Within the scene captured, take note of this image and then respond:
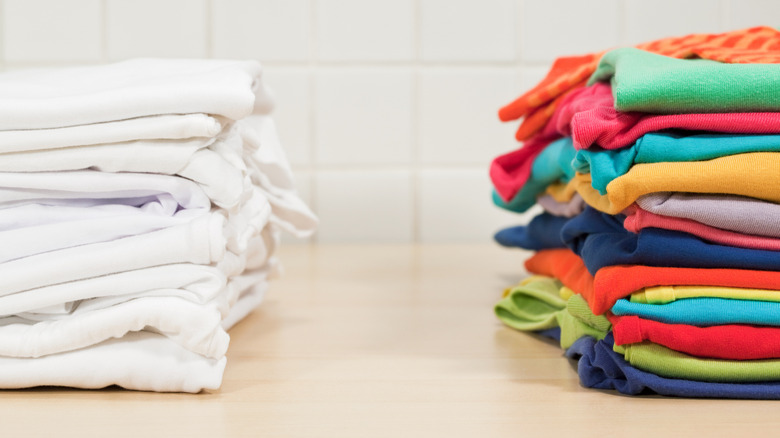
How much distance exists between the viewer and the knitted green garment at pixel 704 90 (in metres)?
0.49

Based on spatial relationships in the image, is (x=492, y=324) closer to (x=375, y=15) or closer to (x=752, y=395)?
(x=752, y=395)

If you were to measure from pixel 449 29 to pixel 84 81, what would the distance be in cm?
92

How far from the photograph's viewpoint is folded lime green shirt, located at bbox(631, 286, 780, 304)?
49cm

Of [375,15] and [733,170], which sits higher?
[375,15]

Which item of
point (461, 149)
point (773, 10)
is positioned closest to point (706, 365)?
point (461, 149)

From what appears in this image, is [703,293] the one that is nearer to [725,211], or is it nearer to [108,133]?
[725,211]

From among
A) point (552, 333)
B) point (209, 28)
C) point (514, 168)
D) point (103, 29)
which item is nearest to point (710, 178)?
point (552, 333)

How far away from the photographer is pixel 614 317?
0.52m

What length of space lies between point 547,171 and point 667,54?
0.54ft

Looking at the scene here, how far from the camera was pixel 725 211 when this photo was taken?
0.48 metres

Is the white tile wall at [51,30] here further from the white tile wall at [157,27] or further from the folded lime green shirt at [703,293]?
the folded lime green shirt at [703,293]

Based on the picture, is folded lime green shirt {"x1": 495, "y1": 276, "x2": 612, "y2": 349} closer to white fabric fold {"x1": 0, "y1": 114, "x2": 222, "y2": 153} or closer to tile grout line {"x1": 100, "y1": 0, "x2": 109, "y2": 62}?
white fabric fold {"x1": 0, "y1": 114, "x2": 222, "y2": 153}

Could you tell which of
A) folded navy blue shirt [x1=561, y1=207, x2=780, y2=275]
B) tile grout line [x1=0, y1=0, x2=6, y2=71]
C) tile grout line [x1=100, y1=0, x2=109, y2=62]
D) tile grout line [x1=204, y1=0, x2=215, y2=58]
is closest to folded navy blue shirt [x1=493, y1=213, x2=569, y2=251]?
folded navy blue shirt [x1=561, y1=207, x2=780, y2=275]

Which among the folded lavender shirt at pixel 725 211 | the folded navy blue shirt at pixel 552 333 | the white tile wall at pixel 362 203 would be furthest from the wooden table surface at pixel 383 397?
the white tile wall at pixel 362 203
